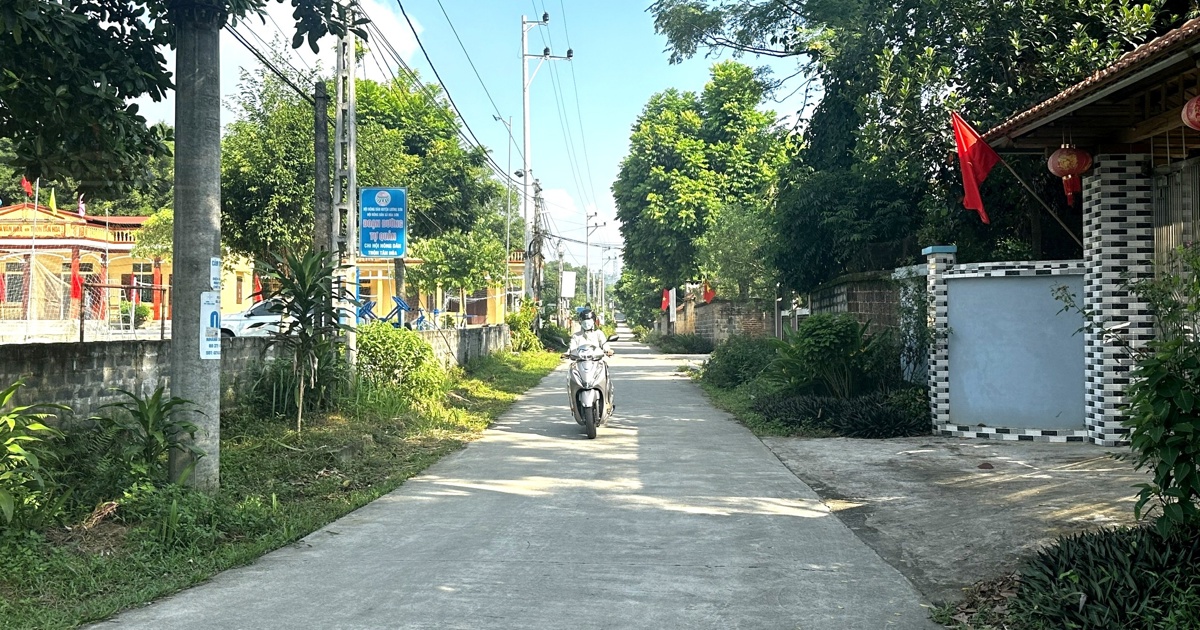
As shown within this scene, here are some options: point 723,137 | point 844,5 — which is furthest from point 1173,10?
point 723,137

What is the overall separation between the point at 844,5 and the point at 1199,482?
605 inches

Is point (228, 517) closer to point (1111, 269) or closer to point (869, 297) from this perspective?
point (1111, 269)

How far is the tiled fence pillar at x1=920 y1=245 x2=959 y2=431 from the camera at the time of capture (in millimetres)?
Answer: 11266

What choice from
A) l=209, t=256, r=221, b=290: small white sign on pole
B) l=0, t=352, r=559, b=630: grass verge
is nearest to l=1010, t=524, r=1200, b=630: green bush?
l=0, t=352, r=559, b=630: grass verge

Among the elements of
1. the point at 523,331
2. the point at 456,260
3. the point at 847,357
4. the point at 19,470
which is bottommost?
the point at 19,470

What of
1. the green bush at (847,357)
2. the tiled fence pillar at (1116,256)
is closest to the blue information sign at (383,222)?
the green bush at (847,357)

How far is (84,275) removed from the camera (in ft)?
93.6

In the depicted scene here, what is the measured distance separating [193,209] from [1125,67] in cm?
720

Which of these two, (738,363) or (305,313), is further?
(738,363)

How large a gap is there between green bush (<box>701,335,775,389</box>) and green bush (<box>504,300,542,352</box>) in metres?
13.9

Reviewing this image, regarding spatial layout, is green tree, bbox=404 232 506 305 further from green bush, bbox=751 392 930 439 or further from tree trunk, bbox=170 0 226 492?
tree trunk, bbox=170 0 226 492

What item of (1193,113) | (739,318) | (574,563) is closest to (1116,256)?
(1193,113)

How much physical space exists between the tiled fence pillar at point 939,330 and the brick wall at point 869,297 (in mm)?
1610

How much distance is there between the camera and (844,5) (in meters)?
17.8
